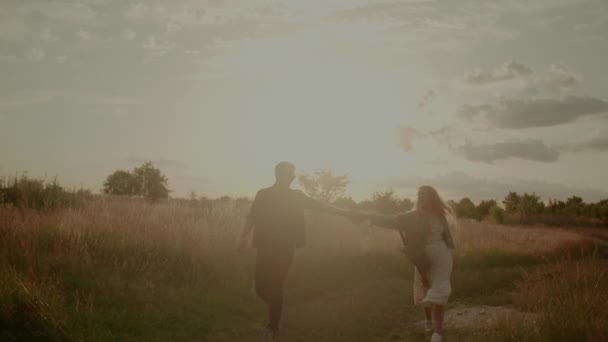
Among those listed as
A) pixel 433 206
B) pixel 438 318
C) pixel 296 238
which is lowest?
pixel 438 318

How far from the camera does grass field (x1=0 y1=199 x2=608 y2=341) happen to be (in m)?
8.67

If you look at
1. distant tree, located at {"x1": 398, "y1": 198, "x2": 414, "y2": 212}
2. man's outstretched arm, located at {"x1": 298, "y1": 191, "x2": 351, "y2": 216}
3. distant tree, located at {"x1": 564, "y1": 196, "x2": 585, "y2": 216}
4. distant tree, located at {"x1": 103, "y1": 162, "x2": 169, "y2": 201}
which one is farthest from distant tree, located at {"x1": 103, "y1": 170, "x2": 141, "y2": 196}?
man's outstretched arm, located at {"x1": 298, "y1": 191, "x2": 351, "y2": 216}

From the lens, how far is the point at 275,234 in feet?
29.2

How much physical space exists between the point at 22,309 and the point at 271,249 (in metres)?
3.57

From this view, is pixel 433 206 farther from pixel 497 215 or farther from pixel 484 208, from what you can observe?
pixel 484 208

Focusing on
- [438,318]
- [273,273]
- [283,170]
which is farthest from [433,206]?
[273,273]

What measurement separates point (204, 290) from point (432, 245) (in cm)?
502

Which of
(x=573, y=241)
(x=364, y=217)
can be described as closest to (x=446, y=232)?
(x=364, y=217)

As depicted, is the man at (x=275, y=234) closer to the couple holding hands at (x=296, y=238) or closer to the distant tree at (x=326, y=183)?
the couple holding hands at (x=296, y=238)

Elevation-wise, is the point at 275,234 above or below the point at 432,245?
above

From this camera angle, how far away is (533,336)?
802 centimetres

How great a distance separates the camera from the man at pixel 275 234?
351 inches

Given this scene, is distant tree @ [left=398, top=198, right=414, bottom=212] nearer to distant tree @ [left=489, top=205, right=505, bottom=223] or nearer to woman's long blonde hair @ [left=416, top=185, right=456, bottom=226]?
distant tree @ [left=489, top=205, right=505, bottom=223]

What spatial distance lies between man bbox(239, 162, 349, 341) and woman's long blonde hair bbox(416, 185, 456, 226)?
2.09m
